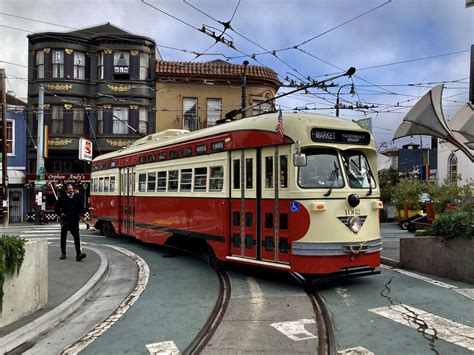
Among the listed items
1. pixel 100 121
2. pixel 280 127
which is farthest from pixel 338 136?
pixel 100 121

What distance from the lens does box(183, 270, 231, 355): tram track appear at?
17.1ft

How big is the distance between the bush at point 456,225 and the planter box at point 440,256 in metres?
0.11

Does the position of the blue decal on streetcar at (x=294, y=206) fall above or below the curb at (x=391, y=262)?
above

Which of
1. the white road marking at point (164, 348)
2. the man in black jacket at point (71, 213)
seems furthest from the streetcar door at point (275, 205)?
the man in black jacket at point (71, 213)

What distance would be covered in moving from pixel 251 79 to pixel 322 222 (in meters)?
23.1

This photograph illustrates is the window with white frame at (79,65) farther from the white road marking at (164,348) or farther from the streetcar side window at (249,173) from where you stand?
the white road marking at (164,348)

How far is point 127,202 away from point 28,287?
8.26m

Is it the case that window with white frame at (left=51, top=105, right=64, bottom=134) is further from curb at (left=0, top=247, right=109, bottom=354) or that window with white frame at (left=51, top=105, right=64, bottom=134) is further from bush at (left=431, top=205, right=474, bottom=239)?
bush at (left=431, top=205, right=474, bottom=239)

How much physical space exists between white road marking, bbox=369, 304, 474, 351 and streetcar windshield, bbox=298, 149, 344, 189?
2.35m

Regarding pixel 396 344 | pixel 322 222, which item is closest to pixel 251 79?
pixel 322 222

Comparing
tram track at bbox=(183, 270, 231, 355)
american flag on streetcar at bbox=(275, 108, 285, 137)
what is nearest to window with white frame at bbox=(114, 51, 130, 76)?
american flag on streetcar at bbox=(275, 108, 285, 137)

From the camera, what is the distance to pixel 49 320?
6207mm

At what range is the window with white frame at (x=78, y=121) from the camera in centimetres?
2878

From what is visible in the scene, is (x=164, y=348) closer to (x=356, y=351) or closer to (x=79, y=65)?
(x=356, y=351)
